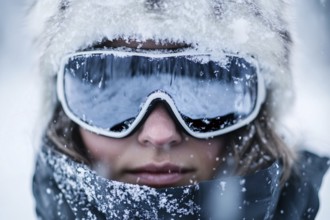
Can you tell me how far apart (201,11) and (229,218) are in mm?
534

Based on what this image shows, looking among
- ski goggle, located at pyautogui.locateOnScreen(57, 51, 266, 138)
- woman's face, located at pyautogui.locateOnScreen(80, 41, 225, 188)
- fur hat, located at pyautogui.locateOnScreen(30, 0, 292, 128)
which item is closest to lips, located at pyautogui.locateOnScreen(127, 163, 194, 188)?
woman's face, located at pyautogui.locateOnScreen(80, 41, 225, 188)

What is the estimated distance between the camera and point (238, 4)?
1.04 metres

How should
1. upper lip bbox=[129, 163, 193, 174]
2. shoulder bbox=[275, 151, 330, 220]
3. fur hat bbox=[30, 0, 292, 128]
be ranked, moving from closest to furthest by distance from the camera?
fur hat bbox=[30, 0, 292, 128] → upper lip bbox=[129, 163, 193, 174] → shoulder bbox=[275, 151, 330, 220]

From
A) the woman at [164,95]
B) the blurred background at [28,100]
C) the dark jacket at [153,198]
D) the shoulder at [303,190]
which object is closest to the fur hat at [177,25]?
the woman at [164,95]

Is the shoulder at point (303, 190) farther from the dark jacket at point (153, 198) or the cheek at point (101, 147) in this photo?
the cheek at point (101, 147)

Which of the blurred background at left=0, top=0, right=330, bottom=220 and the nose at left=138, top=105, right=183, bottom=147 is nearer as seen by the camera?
the nose at left=138, top=105, right=183, bottom=147

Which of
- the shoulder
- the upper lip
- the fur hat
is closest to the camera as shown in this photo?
the fur hat

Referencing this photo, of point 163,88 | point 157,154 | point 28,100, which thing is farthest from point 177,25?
point 28,100

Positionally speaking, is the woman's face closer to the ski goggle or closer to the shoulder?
the ski goggle

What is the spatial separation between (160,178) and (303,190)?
0.49 metres

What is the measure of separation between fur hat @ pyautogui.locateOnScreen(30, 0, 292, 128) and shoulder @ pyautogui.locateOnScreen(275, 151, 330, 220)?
41 centimetres

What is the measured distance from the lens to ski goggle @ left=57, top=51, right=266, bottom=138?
108 centimetres

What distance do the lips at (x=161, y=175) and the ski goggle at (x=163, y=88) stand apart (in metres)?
0.10

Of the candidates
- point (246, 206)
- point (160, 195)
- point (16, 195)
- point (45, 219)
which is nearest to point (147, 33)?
point (160, 195)
